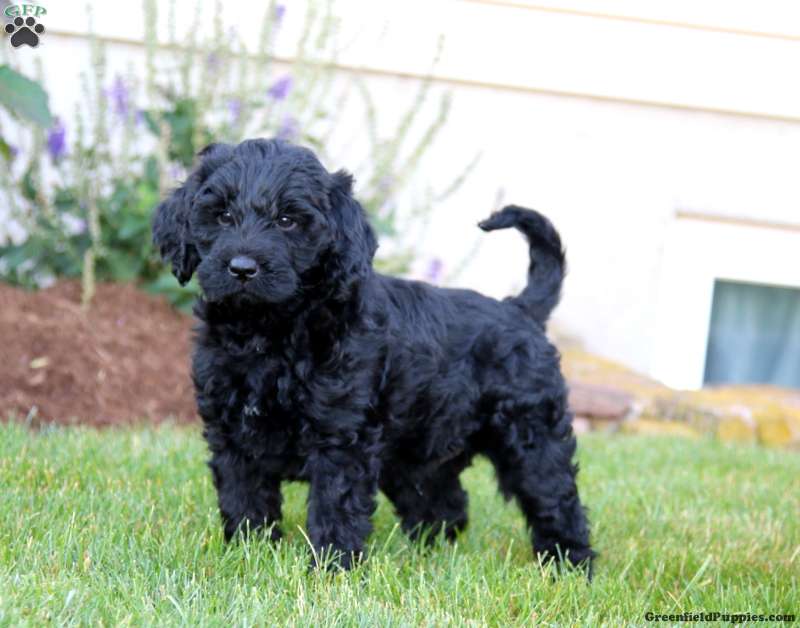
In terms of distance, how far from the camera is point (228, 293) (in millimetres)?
2895

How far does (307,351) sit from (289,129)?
2928mm

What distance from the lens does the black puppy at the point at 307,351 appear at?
2.99 meters

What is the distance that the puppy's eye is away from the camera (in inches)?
119

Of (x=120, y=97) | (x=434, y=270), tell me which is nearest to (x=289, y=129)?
(x=120, y=97)

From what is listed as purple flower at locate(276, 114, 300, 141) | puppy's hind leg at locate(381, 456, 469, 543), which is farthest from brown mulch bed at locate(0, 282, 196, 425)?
puppy's hind leg at locate(381, 456, 469, 543)

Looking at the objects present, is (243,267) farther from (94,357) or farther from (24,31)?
(24,31)

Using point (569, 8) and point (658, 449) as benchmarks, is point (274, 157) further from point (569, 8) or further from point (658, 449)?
point (569, 8)

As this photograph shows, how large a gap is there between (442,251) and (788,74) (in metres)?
2.41

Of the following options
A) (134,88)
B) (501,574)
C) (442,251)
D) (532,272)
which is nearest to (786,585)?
(501,574)

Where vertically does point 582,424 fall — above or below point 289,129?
below

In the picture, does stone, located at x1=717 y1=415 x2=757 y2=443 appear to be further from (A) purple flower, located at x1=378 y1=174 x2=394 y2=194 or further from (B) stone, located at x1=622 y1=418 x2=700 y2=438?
(A) purple flower, located at x1=378 y1=174 x2=394 y2=194

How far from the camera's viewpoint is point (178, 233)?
3191 millimetres

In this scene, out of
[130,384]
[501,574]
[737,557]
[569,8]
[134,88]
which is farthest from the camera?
[569,8]

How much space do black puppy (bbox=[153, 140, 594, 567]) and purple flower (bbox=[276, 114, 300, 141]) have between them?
98.6 inches
